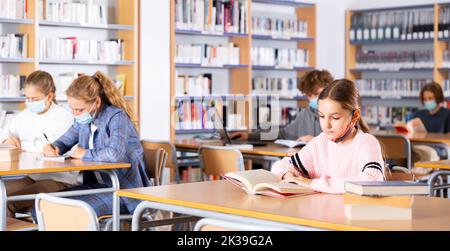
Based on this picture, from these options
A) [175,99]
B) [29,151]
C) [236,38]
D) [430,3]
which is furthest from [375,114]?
[29,151]

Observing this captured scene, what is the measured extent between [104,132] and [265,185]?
1736 millimetres

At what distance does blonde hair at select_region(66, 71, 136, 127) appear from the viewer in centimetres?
439

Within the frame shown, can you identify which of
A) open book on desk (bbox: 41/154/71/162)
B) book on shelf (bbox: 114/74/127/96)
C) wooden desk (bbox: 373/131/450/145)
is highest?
book on shelf (bbox: 114/74/127/96)

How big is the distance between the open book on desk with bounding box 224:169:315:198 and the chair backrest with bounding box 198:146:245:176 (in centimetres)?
166

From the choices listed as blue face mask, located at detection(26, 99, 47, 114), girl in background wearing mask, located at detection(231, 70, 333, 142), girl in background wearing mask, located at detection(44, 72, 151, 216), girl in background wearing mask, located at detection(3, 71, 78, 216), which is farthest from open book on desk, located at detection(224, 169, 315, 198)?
girl in background wearing mask, located at detection(231, 70, 333, 142)

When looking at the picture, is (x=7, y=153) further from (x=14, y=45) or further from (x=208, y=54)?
(x=208, y=54)

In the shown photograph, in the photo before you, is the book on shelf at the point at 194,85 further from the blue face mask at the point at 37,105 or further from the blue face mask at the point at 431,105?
the blue face mask at the point at 37,105

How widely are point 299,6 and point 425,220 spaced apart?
684cm

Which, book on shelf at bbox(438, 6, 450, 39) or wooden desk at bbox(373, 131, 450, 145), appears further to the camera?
book on shelf at bbox(438, 6, 450, 39)

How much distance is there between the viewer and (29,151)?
4.87 m

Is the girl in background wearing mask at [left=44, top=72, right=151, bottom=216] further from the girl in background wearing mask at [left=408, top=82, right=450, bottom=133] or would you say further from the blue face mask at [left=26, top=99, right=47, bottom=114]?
the girl in background wearing mask at [left=408, top=82, right=450, bottom=133]

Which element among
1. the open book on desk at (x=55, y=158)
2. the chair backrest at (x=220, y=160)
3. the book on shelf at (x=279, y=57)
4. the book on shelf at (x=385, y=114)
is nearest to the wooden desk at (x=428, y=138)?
the chair backrest at (x=220, y=160)
